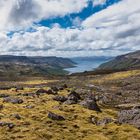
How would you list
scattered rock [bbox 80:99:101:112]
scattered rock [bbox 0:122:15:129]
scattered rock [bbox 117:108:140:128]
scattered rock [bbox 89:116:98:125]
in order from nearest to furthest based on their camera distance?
scattered rock [bbox 0:122:15:129] < scattered rock [bbox 117:108:140:128] < scattered rock [bbox 89:116:98:125] < scattered rock [bbox 80:99:101:112]

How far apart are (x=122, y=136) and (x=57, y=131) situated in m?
13.7

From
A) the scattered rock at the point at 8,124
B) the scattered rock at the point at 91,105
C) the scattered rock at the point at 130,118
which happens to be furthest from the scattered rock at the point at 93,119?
the scattered rock at the point at 8,124

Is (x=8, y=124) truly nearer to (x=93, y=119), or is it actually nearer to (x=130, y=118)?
(x=93, y=119)

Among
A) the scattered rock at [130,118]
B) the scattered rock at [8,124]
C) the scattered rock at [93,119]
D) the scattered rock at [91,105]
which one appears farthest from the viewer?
the scattered rock at [91,105]

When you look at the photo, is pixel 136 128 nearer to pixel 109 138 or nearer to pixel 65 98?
pixel 109 138

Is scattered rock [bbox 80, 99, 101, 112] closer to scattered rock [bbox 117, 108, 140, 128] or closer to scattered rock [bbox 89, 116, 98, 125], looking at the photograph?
scattered rock [bbox 89, 116, 98, 125]

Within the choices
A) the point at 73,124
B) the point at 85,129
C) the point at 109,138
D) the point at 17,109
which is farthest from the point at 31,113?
the point at 109,138

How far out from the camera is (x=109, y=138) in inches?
2463

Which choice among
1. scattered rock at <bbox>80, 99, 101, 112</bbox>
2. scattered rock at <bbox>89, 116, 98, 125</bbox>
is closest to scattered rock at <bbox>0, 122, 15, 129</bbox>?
scattered rock at <bbox>89, 116, 98, 125</bbox>

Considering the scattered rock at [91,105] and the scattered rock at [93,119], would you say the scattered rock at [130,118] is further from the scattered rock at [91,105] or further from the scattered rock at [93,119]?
the scattered rock at [91,105]

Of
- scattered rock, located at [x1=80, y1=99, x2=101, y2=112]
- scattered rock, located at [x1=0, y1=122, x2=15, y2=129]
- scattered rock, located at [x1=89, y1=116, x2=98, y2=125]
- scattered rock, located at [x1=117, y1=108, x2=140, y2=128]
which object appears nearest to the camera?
scattered rock, located at [x1=0, y1=122, x2=15, y2=129]

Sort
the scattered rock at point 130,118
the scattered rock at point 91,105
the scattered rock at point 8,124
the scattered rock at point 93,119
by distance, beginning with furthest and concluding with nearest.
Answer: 1. the scattered rock at point 91,105
2. the scattered rock at point 93,119
3. the scattered rock at point 130,118
4. the scattered rock at point 8,124

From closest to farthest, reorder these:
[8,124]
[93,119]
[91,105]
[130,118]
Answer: [8,124] < [130,118] < [93,119] < [91,105]

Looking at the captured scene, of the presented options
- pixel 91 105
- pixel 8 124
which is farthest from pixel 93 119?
pixel 8 124
